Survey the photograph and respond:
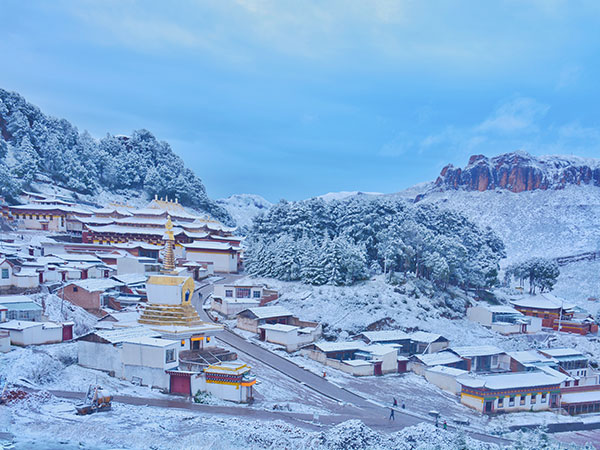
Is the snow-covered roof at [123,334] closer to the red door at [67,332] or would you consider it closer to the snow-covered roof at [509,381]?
the red door at [67,332]

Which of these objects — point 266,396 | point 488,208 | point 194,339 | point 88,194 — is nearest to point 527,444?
point 266,396

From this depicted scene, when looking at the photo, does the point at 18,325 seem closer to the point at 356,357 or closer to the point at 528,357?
the point at 356,357

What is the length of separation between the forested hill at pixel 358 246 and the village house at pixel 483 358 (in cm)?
1232

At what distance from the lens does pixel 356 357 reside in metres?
34.3

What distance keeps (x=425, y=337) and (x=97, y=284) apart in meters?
25.0

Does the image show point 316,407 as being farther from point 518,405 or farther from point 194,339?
point 518,405

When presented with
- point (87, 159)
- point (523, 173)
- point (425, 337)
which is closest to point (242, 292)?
point (425, 337)

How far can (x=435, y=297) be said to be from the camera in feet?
160

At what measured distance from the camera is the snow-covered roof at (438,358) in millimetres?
34812

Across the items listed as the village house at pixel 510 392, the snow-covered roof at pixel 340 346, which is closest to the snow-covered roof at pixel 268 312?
the snow-covered roof at pixel 340 346

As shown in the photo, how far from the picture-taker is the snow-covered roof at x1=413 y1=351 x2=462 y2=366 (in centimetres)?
3481

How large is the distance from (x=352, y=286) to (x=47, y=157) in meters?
57.0

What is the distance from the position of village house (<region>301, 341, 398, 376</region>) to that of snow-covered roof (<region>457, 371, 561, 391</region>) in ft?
16.1

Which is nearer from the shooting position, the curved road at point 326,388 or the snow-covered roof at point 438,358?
the curved road at point 326,388
